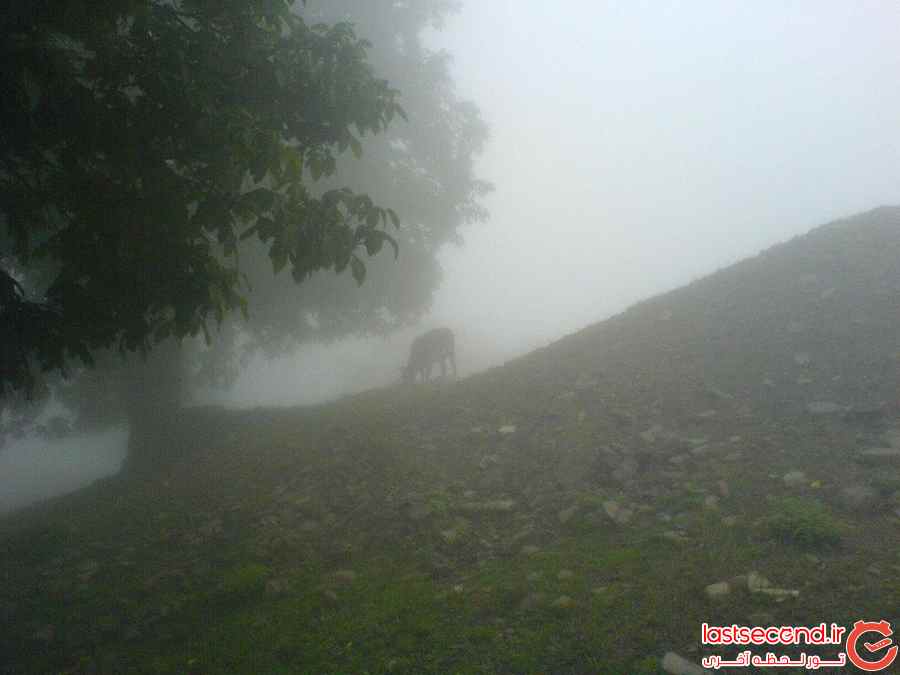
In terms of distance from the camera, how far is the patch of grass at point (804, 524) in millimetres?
4602

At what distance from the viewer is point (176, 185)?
484cm

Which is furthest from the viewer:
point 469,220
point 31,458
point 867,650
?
point 31,458

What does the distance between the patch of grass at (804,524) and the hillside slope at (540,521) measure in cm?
2

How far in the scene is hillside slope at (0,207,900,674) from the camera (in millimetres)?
4160

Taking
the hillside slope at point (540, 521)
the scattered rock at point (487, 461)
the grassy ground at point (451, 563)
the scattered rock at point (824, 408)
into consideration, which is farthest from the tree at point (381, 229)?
the scattered rock at point (824, 408)

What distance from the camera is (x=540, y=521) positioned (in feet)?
19.6

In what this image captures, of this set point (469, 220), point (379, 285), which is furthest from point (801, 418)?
point (469, 220)

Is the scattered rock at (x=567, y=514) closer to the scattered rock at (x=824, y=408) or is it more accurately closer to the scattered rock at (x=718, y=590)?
the scattered rock at (x=718, y=590)

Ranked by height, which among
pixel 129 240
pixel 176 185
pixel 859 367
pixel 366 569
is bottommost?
pixel 366 569

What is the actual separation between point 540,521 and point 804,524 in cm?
218

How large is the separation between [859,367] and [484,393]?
5.05 m

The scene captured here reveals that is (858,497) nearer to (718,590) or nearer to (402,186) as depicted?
(718,590)

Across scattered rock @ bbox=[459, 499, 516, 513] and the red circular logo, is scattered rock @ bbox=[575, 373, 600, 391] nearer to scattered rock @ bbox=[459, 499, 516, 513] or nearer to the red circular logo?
scattered rock @ bbox=[459, 499, 516, 513]

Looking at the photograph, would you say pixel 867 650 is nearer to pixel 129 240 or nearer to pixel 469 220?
pixel 129 240
